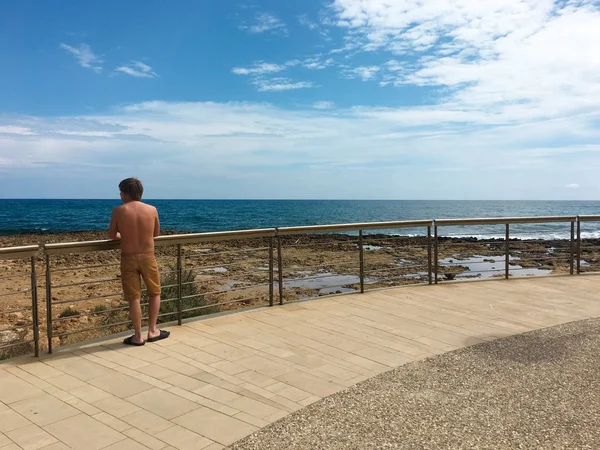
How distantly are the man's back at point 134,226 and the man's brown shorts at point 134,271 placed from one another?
6 cm

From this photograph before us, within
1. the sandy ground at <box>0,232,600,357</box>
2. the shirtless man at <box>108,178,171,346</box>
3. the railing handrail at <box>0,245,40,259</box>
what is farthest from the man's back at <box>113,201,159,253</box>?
the railing handrail at <box>0,245,40,259</box>

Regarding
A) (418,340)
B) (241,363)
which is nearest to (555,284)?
(418,340)

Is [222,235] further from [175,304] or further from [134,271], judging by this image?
[175,304]

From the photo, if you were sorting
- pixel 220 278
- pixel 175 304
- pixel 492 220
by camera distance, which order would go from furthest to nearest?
pixel 492 220 < pixel 175 304 < pixel 220 278

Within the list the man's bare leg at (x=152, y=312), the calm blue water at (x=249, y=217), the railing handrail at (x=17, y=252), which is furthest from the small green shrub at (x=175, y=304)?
the calm blue water at (x=249, y=217)

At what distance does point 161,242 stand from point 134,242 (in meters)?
0.54

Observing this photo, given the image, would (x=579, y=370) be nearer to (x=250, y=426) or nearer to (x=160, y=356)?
(x=250, y=426)

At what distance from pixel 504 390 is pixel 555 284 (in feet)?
17.9

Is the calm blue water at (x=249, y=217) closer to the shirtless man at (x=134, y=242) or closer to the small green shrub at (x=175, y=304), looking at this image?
the small green shrub at (x=175, y=304)

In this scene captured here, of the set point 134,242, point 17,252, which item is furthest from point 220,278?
point 17,252

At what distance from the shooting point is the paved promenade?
10.4 feet

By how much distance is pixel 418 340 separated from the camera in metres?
5.20

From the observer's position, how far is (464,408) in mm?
3475

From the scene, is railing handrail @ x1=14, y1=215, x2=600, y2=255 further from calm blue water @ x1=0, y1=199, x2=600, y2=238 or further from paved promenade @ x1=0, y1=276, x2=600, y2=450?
calm blue water @ x1=0, y1=199, x2=600, y2=238
